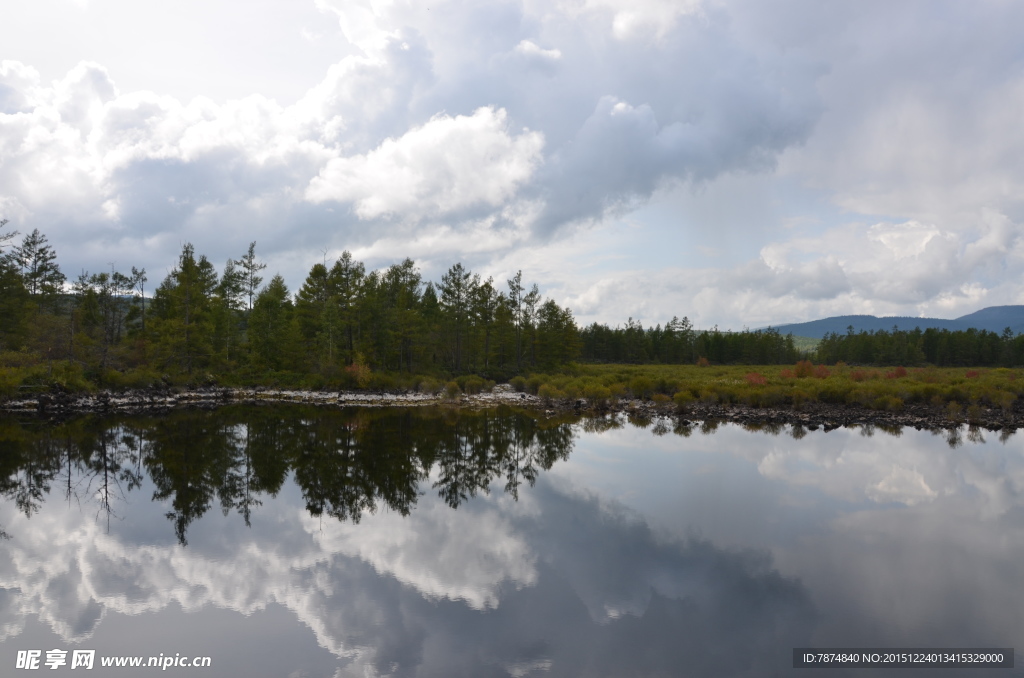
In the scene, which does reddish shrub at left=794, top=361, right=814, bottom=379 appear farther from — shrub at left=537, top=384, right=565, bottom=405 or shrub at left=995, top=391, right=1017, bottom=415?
shrub at left=537, top=384, right=565, bottom=405

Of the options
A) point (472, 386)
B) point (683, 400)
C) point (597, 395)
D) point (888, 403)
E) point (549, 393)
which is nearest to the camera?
point (888, 403)

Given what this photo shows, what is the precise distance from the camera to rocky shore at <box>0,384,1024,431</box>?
25828 mm

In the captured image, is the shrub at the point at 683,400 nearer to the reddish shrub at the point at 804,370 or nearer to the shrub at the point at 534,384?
the shrub at the point at 534,384

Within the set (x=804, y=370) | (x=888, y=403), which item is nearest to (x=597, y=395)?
(x=888, y=403)

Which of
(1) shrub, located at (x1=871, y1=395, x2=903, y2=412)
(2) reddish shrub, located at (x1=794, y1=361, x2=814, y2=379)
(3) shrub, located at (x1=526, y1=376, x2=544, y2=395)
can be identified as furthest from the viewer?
(2) reddish shrub, located at (x1=794, y1=361, x2=814, y2=379)

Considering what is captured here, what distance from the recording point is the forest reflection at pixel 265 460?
13055 mm

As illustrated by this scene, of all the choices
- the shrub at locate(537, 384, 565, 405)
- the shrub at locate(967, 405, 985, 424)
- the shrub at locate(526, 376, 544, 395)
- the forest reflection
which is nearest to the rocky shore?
the shrub at locate(967, 405, 985, 424)

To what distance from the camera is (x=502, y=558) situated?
950 centimetres

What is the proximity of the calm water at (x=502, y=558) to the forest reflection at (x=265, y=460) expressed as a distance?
0.46 feet

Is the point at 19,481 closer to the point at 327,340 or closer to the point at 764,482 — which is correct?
the point at 764,482

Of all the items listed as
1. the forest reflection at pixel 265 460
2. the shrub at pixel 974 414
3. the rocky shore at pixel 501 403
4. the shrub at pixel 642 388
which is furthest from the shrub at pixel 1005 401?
the forest reflection at pixel 265 460

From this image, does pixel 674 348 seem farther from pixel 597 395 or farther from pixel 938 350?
pixel 597 395

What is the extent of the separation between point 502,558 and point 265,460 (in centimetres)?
1125

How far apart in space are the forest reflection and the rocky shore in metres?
5.86
